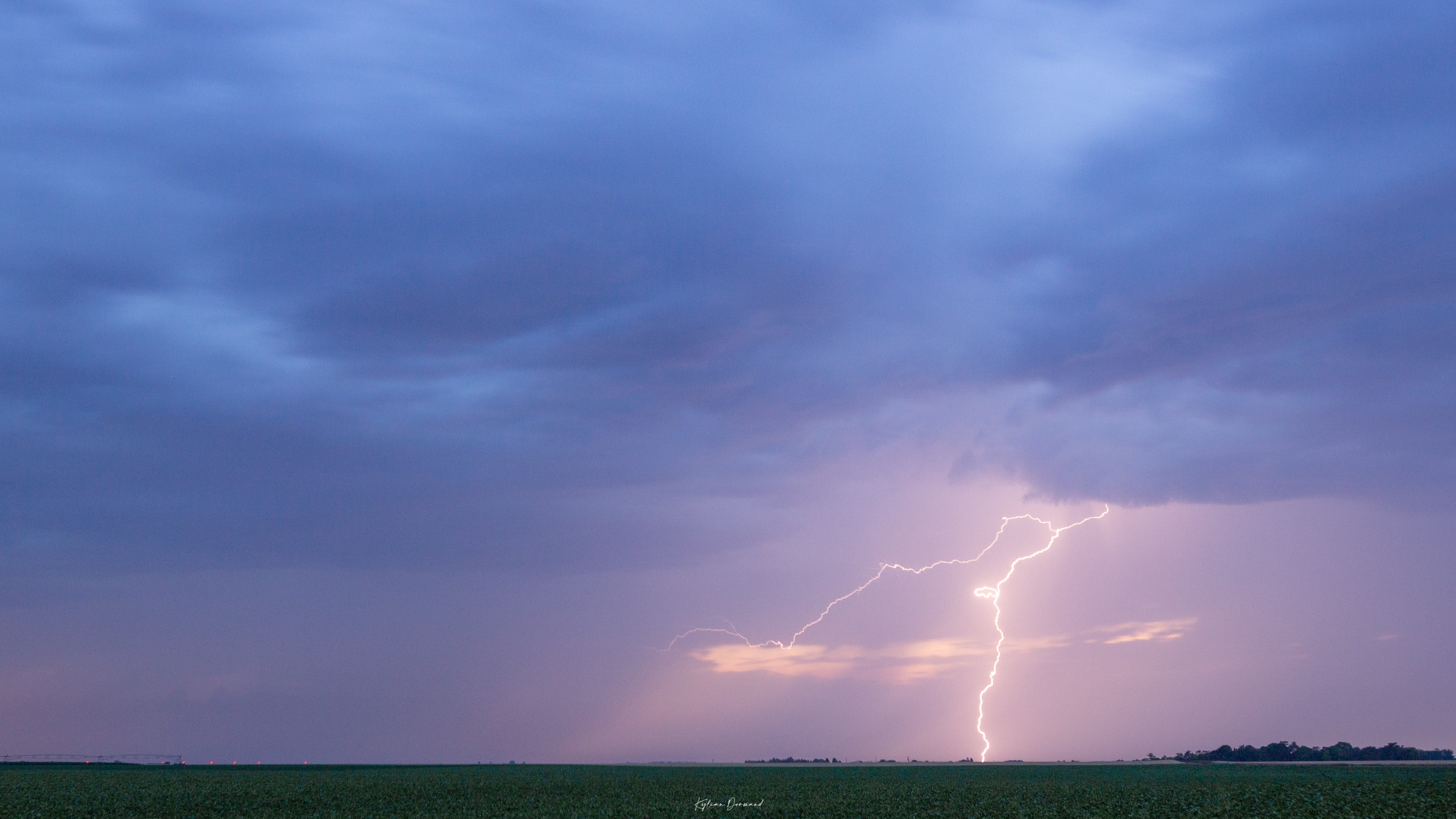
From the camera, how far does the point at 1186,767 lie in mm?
106312

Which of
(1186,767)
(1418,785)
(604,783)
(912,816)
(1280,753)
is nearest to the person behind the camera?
(912,816)

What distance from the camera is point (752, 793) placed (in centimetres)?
5869

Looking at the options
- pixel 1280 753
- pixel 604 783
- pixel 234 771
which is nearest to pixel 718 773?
pixel 604 783

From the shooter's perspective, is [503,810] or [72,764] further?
Answer: [72,764]

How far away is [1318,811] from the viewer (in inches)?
1692

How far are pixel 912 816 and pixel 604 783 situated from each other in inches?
1348

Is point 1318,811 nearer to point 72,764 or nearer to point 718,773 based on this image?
point 718,773

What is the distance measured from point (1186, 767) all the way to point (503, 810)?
8502 centimetres

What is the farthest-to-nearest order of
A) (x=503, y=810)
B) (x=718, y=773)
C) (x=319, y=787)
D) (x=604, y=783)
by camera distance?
(x=718, y=773), (x=604, y=783), (x=319, y=787), (x=503, y=810)

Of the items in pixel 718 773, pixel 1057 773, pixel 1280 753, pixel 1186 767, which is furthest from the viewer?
pixel 1280 753

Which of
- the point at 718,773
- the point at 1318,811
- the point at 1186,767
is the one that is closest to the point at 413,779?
the point at 718,773

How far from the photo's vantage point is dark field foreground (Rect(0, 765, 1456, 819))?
45625 millimetres

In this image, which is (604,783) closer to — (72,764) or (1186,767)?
(1186,767)

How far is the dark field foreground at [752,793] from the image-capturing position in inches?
1796
